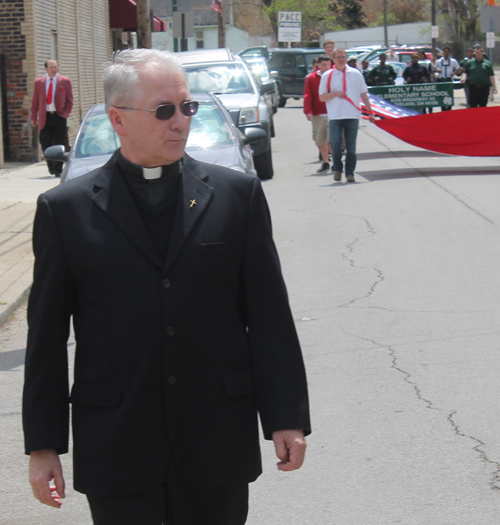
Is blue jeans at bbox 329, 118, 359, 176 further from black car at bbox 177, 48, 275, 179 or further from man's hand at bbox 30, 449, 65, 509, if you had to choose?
man's hand at bbox 30, 449, 65, 509

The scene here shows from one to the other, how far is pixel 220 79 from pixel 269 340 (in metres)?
13.0

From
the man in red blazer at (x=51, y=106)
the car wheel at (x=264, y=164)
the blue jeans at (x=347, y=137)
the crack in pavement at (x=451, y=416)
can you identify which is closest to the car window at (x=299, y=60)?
the man in red blazer at (x=51, y=106)

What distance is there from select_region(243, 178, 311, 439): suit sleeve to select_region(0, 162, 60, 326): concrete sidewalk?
15.8ft

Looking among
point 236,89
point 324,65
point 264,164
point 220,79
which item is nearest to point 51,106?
point 220,79

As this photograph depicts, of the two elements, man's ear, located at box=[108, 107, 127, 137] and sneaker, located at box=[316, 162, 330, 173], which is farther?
sneaker, located at box=[316, 162, 330, 173]

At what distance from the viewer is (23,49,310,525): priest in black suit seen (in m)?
2.23

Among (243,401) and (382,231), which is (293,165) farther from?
(243,401)

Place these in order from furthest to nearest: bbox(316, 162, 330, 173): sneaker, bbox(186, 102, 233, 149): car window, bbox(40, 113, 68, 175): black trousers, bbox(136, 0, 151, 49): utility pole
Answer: bbox(136, 0, 151, 49): utility pole < bbox(40, 113, 68, 175): black trousers < bbox(316, 162, 330, 173): sneaker < bbox(186, 102, 233, 149): car window

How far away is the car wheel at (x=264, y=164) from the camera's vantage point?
13977mm

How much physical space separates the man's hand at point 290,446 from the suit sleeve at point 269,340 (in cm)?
2

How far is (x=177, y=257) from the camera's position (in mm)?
2236

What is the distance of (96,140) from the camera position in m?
9.04

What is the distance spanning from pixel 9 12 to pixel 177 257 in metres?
17.1

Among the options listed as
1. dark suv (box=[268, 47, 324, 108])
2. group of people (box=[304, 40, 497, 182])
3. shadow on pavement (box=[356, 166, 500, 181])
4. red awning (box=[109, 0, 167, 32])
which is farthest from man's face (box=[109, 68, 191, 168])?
dark suv (box=[268, 47, 324, 108])
